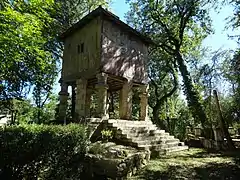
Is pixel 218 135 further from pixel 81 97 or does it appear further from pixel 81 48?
pixel 81 48

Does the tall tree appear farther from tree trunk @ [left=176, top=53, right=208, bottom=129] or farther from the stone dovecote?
the stone dovecote

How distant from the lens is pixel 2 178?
6023mm

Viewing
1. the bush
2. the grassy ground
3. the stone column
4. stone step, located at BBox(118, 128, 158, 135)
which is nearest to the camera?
the bush

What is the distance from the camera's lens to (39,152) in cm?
624

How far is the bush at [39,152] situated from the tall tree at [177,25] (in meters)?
14.3

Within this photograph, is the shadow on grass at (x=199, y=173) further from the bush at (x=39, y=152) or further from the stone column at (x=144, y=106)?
the stone column at (x=144, y=106)

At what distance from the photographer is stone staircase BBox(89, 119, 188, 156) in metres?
10.8

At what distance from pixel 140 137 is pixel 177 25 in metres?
15.3

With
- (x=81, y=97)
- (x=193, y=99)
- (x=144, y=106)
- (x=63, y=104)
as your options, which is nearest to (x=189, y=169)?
(x=144, y=106)

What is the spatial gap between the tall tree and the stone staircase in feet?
23.9

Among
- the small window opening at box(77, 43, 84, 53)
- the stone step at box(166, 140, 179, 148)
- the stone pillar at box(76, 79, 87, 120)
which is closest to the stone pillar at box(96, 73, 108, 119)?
the stone pillar at box(76, 79, 87, 120)

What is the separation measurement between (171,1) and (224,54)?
12.6m

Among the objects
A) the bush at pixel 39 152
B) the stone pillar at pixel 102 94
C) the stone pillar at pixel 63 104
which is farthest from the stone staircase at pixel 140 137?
the stone pillar at pixel 63 104

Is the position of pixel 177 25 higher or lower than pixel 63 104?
higher
